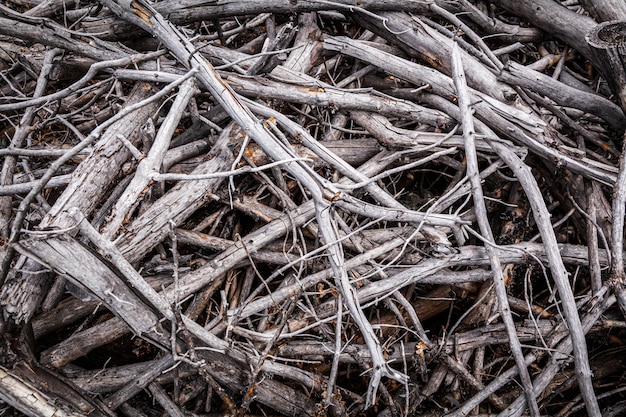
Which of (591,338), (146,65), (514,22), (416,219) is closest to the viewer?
(416,219)

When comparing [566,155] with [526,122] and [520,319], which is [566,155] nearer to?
[526,122]

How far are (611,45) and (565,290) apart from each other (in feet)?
3.13

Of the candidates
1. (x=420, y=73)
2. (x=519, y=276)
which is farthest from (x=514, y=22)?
(x=519, y=276)

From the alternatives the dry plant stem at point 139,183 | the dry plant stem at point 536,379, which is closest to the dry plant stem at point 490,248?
the dry plant stem at point 536,379

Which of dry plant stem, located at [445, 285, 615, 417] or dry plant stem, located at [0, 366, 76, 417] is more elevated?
dry plant stem, located at [0, 366, 76, 417]

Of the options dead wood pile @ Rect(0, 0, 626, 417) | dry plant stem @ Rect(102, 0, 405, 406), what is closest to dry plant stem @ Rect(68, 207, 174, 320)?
dead wood pile @ Rect(0, 0, 626, 417)

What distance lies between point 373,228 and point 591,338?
1.11 m

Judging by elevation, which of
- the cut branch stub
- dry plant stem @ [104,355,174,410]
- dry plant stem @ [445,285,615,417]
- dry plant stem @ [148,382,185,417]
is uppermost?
the cut branch stub

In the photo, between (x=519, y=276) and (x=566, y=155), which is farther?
(x=519, y=276)

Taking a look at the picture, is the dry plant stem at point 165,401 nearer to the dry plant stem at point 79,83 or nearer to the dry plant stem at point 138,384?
the dry plant stem at point 138,384

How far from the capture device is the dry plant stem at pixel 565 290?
156cm

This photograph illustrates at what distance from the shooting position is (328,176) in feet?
6.08

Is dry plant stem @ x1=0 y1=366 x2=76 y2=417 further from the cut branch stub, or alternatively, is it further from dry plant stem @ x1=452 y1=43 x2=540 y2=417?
the cut branch stub

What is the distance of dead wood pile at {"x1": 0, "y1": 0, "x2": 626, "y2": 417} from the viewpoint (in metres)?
1.51
